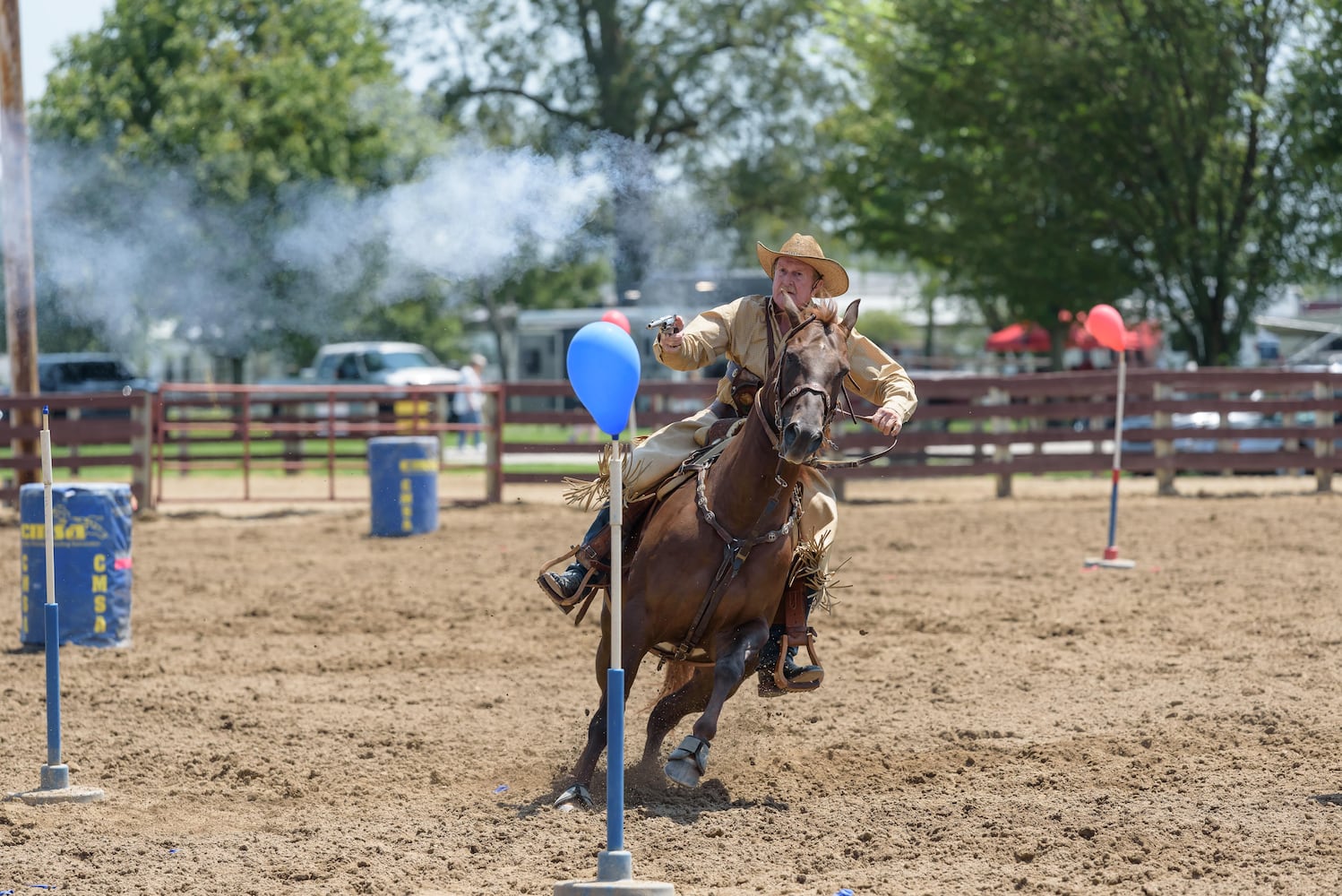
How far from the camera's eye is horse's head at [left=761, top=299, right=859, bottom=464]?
5.05 metres

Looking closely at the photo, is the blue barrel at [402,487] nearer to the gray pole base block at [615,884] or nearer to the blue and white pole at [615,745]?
the blue and white pole at [615,745]

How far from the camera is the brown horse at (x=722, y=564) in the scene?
5.53m

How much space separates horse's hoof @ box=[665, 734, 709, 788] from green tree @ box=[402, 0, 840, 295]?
22909 mm

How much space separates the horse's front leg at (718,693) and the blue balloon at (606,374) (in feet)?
4.23

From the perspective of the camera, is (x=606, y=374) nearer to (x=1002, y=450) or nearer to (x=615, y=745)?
(x=615, y=745)

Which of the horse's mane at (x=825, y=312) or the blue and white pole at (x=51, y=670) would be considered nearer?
the horse's mane at (x=825, y=312)

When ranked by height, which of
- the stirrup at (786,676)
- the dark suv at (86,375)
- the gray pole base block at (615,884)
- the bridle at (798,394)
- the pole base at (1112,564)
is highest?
the bridle at (798,394)

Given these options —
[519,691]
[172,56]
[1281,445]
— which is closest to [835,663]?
[519,691]

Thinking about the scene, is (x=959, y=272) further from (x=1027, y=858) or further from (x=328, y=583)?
(x=1027, y=858)

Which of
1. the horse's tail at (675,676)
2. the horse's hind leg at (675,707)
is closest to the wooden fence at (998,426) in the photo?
the horse's tail at (675,676)

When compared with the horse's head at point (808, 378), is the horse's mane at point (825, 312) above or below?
above

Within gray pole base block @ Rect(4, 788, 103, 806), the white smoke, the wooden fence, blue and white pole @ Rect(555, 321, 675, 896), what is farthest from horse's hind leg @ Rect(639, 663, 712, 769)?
the white smoke

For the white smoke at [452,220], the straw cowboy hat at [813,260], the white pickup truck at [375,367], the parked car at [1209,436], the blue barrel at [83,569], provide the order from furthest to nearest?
the white pickup truck at [375,367], the white smoke at [452,220], the parked car at [1209,436], the blue barrel at [83,569], the straw cowboy hat at [813,260]

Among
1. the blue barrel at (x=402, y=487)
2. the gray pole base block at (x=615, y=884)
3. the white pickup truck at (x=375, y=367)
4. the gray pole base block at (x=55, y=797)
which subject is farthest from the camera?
the white pickup truck at (x=375, y=367)
